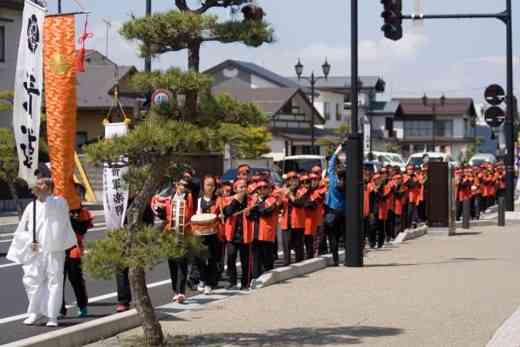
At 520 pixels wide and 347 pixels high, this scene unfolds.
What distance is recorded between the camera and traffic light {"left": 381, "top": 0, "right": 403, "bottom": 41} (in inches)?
826

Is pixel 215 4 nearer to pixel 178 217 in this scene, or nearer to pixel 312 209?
pixel 178 217

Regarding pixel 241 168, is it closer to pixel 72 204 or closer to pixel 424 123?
pixel 72 204

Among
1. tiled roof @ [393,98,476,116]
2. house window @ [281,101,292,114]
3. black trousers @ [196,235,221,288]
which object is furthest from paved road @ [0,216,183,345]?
tiled roof @ [393,98,476,116]

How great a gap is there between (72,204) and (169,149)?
3422mm

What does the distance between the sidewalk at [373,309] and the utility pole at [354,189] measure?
1.41ft

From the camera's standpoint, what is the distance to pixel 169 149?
8758 mm

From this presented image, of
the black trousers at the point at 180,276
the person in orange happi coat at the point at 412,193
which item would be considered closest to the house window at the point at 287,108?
the person in orange happi coat at the point at 412,193

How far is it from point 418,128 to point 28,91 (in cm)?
8881

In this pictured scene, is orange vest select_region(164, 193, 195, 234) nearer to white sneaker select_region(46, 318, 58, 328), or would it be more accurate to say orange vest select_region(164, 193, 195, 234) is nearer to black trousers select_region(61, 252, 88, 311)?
black trousers select_region(61, 252, 88, 311)

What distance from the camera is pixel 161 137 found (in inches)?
340

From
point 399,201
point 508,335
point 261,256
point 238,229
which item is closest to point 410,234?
point 399,201

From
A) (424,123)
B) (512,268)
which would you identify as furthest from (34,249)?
(424,123)

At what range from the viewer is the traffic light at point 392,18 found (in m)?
21.0

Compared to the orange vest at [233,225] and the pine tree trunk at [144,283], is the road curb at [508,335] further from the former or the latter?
the orange vest at [233,225]
